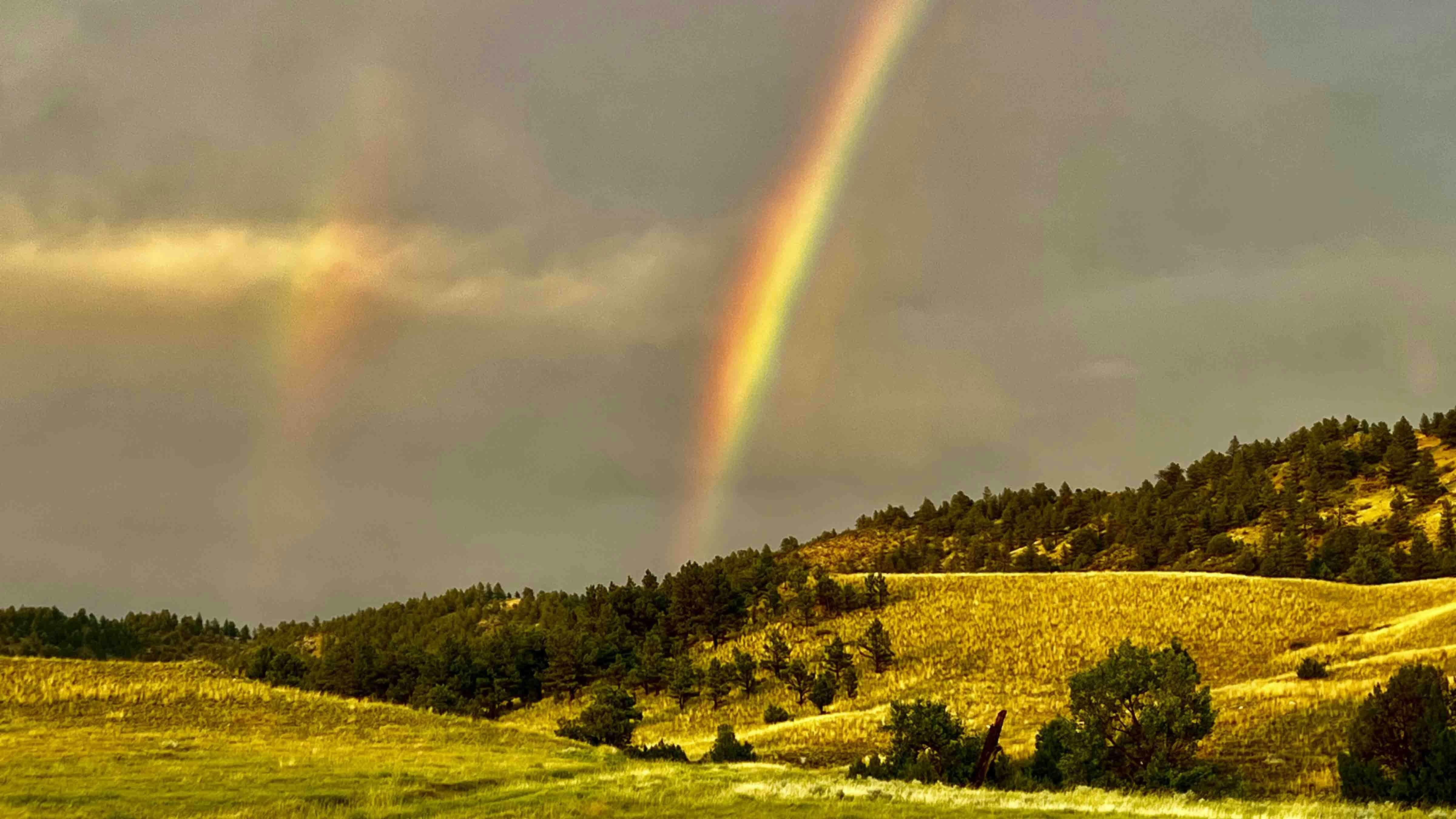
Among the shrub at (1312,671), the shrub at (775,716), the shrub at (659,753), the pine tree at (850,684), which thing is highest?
the shrub at (659,753)

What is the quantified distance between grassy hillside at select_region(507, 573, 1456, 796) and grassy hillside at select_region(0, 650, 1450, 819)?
17.1 m

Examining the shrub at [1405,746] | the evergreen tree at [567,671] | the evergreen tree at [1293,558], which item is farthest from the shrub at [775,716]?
the evergreen tree at [1293,558]

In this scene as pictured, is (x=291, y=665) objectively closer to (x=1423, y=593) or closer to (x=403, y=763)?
(x=403, y=763)

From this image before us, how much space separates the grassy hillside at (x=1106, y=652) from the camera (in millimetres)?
53031

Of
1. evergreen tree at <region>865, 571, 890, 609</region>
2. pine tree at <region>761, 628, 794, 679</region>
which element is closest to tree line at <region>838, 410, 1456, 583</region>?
evergreen tree at <region>865, 571, 890, 609</region>

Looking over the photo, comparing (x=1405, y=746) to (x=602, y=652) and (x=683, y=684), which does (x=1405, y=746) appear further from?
(x=602, y=652)

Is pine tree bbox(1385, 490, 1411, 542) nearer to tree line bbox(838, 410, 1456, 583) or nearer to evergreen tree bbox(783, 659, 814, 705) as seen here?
tree line bbox(838, 410, 1456, 583)

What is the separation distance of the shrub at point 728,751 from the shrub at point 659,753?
1.70 m

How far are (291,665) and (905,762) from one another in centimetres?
8728

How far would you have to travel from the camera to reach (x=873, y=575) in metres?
128

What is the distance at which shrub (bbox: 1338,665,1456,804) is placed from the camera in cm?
3416

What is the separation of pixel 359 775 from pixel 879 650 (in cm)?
7480

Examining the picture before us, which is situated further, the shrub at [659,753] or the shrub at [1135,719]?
the shrub at [659,753]

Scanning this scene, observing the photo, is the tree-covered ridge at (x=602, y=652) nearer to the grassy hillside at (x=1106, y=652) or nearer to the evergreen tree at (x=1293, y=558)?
the grassy hillside at (x=1106, y=652)
